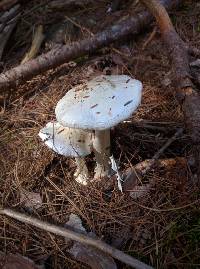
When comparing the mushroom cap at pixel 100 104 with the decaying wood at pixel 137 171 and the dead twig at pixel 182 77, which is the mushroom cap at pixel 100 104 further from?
the decaying wood at pixel 137 171

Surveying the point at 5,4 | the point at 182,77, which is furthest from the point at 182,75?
the point at 5,4

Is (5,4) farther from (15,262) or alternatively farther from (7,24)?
(15,262)

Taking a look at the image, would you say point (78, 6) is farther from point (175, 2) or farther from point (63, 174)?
point (63, 174)

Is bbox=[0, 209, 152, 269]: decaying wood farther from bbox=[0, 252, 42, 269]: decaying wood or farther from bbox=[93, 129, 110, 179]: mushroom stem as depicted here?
bbox=[93, 129, 110, 179]: mushroom stem

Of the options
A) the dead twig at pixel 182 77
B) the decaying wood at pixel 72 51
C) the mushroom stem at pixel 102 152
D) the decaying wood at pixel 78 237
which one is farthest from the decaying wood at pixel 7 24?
the decaying wood at pixel 78 237

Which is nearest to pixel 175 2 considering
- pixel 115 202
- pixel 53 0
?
pixel 53 0

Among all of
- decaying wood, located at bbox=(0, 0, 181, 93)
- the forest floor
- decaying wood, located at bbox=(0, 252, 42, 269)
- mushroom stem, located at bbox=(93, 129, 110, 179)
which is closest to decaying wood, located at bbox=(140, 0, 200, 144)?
the forest floor
